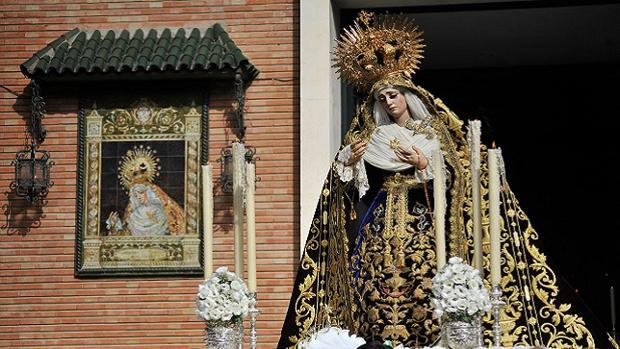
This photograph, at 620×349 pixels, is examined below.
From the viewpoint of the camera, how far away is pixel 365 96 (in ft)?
23.0

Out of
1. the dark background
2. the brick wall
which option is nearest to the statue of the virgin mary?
Result: the brick wall

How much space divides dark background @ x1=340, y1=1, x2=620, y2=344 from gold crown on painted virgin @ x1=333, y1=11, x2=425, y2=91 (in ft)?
19.1

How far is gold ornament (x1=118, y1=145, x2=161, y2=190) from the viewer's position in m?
9.98

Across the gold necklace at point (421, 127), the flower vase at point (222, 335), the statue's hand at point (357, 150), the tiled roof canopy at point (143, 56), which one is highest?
the tiled roof canopy at point (143, 56)

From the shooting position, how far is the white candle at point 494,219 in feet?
18.3

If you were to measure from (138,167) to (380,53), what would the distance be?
372 cm

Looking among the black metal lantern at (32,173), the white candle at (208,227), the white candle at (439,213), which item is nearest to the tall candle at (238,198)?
the white candle at (208,227)

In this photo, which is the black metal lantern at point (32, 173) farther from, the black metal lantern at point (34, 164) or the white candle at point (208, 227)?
the white candle at point (208, 227)

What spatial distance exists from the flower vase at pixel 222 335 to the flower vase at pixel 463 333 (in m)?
0.98

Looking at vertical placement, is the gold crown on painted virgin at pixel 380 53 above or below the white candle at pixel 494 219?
above

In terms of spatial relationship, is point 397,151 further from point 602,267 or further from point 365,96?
point 602,267

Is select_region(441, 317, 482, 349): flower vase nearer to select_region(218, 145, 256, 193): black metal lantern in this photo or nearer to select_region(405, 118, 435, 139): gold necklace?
select_region(405, 118, 435, 139): gold necklace

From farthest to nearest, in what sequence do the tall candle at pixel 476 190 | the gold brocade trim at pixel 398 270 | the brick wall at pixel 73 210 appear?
the brick wall at pixel 73 210 → the gold brocade trim at pixel 398 270 → the tall candle at pixel 476 190

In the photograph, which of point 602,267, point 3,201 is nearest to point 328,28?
point 3,201
